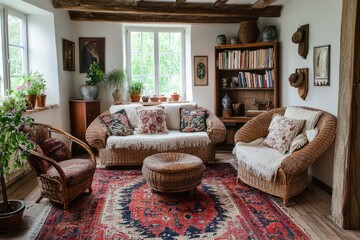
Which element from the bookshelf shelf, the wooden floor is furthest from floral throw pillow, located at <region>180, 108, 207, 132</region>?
the wooden floor

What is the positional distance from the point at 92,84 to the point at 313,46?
3.36 m

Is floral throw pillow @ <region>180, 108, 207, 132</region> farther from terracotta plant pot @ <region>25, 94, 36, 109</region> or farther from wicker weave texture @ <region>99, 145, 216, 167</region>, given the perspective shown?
terracotta plant pot @ <region>25, 94, 36, 109</region>

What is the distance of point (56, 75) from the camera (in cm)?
469

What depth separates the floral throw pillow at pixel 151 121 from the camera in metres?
4.61

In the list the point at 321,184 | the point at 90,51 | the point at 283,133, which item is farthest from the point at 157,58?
the point at 321,184

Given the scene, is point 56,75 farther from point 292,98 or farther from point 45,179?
point 292,98

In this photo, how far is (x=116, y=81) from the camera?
532 cm

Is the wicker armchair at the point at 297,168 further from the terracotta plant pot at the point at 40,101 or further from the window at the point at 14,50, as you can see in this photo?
the window at the point at 14,50

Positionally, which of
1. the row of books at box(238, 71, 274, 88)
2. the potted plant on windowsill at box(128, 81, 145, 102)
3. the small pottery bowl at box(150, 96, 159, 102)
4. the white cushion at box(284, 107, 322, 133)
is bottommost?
the white cushion at box(284, 107, 322, 133)

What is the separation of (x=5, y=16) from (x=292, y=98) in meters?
4.04

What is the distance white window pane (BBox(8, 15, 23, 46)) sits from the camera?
4.16 m

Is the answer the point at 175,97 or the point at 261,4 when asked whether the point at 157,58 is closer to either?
the point at 175,97

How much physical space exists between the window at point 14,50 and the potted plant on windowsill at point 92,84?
0.90 m

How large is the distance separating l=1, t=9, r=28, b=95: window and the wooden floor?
4.06 ft
